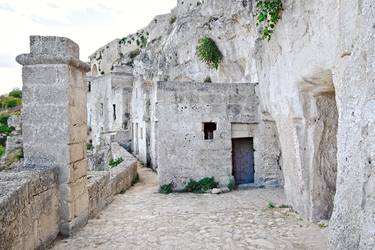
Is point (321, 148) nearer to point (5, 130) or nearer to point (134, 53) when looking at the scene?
point (134, 53)

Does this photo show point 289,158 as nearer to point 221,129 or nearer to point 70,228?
point 221,129

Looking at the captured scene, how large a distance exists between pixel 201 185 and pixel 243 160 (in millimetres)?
1776

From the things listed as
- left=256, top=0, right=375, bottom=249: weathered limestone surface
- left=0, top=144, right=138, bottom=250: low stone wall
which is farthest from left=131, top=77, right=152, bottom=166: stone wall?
left=0, top=144, right=138, bottom=250: low stone wall

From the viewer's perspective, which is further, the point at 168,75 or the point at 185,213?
the point at 168,75

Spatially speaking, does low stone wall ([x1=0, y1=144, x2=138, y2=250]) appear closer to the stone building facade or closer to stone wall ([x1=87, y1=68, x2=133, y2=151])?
the stone building facade

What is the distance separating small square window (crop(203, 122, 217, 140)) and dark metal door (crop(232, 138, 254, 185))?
2.52 feet

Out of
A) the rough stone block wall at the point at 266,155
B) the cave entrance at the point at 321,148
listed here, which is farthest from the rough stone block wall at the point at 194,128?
the cave entrance at the point at 321,148

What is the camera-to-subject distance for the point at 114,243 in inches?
210

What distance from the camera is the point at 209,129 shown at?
10.4 m

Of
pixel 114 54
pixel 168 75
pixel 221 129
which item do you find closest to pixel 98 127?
pixel 168 75

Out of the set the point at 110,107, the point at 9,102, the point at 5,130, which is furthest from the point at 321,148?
the point at 9,102

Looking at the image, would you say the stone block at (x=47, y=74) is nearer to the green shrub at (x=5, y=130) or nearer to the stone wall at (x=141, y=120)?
the stone wall at (x=141, y=120)

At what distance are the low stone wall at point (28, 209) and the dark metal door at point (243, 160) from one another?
20.7ft

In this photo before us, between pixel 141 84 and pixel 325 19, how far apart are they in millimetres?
14117
